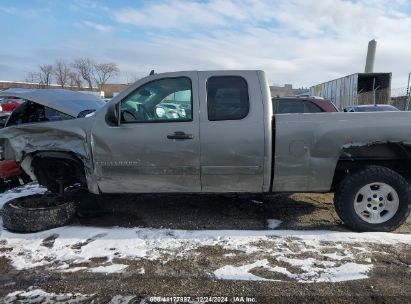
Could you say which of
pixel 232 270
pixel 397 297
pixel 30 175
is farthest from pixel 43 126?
pixel 397 297

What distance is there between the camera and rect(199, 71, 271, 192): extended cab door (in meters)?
4.75

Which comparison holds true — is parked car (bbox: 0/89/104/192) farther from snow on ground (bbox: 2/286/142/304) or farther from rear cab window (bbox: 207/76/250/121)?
snow on ground (bbox: 2/286/142/304)

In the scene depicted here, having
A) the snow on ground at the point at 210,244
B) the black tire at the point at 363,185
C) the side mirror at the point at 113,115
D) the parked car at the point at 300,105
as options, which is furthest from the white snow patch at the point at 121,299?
the parked car at the point at 300,105

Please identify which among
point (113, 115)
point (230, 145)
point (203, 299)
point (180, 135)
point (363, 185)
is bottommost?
point (203, 299)

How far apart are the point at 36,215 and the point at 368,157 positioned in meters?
4.14

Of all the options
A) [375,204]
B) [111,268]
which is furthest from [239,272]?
[375,204]

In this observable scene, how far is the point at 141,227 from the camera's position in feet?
16.7

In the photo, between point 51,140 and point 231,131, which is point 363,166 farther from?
point 51,140

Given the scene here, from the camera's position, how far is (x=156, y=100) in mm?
4988

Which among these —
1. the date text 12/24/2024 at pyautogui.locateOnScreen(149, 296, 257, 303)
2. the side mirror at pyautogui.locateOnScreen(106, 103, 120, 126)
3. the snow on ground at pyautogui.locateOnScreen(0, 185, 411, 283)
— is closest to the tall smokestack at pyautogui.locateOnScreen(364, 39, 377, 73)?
the snow on ground at pyautogui.locateOnScreen(0, 185, 411, 283)

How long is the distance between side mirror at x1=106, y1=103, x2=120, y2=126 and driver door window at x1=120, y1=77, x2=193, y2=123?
0.27 ft

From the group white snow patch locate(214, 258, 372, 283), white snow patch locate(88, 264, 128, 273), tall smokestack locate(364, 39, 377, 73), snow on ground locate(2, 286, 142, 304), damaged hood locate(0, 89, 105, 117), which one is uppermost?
tall smokestack locate(364, 39, 377, 73)

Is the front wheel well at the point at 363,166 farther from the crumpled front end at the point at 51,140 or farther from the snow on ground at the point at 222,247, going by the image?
the crumpled front end at the point at 51,140

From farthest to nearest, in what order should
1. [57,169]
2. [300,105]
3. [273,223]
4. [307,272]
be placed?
1. [300,105]
2. [57,169]
3. [273,223]
4. [307,272]
